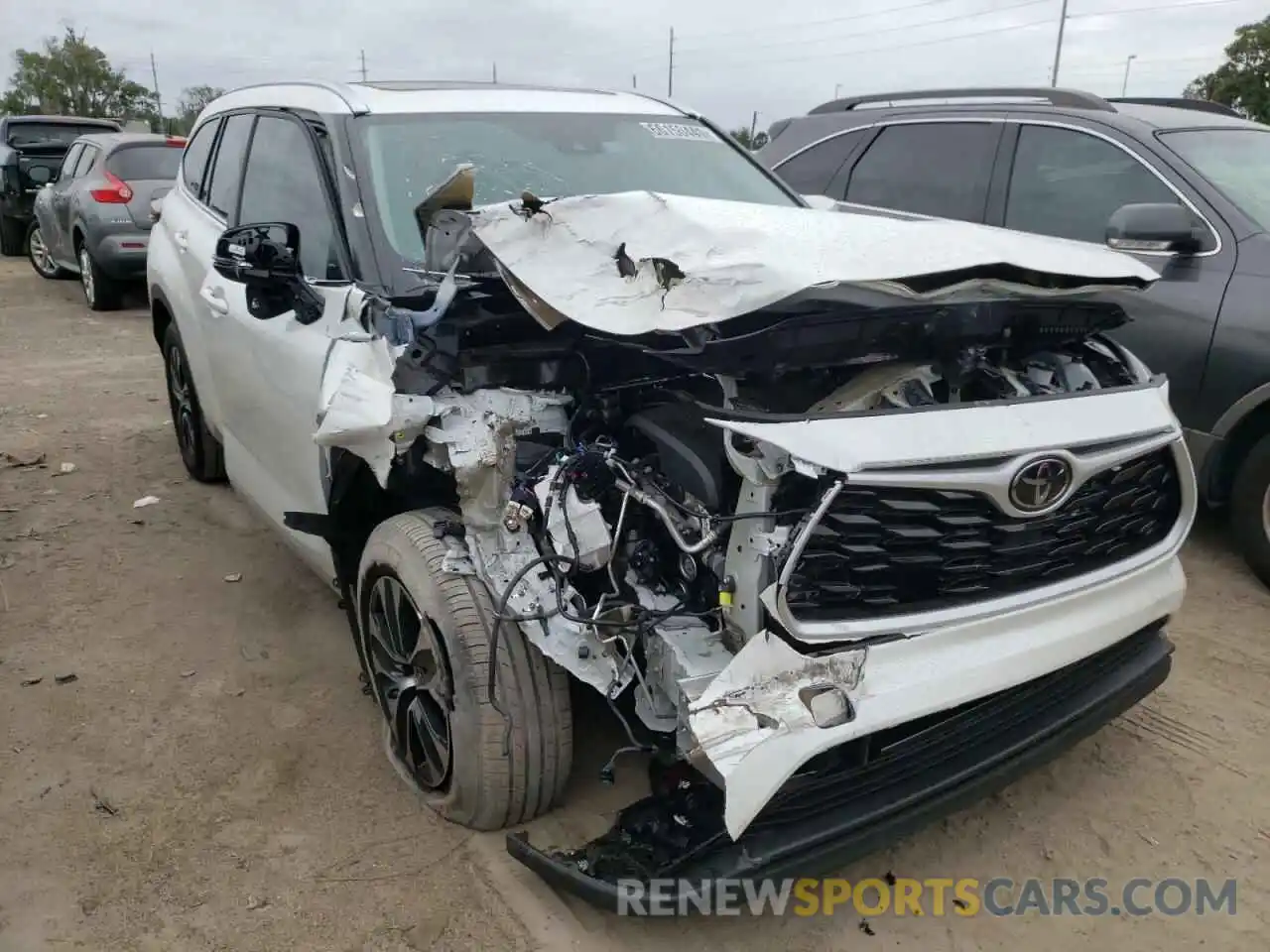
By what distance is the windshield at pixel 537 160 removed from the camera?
3.02 meters

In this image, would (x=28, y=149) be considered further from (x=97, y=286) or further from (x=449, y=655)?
(x=449, y=655)

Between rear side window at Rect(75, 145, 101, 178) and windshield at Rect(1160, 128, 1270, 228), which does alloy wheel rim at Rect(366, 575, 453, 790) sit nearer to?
windshield at Rect(1160, 128, 1270, 228)

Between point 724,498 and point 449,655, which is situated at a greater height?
point 724,498

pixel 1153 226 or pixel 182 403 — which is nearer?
pixel 1153 226

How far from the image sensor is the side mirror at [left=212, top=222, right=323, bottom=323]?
2926mm

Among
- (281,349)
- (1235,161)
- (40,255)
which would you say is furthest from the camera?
(40,255)

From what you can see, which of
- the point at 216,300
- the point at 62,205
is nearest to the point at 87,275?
the point at 62,205

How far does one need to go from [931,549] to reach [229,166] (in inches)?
135

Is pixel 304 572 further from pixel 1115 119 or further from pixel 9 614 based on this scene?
pixel 1115 119

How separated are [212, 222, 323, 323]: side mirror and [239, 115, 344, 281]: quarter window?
98 mm

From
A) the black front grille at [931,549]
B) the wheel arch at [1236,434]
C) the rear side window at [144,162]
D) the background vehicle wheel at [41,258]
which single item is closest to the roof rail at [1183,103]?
the wheel arch at [1236,434]

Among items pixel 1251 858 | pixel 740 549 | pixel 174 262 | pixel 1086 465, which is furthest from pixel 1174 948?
pixel 174 262

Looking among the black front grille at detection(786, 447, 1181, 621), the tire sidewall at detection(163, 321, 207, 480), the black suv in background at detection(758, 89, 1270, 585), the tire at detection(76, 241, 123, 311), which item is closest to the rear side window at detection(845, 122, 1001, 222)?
the black suv in background at detection(758, 89, 1270, 585)

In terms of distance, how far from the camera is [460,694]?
2.34 metres
